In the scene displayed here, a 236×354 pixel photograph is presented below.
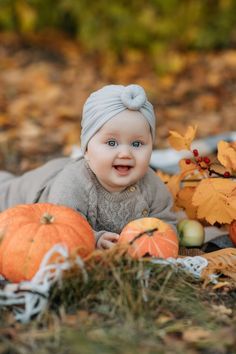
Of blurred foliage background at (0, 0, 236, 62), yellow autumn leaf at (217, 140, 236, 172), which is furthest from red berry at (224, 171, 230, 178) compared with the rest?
blurred foliage background at (0, 0, 236, 62)

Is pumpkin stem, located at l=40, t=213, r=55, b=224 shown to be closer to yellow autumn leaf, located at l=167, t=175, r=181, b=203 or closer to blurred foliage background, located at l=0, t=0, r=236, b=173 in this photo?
yellow autumn leaf, located at l=167, t=175, r=181, b=203

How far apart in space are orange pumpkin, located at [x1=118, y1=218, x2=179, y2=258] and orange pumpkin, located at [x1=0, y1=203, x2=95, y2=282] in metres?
0.15

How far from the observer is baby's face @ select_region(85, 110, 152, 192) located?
8.80 feet

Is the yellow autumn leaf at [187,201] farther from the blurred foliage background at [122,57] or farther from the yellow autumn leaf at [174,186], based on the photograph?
the blurred foliage background at [122,57]

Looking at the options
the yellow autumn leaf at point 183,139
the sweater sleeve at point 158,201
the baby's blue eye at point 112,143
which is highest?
the yellow autumn leaf at point 183,139

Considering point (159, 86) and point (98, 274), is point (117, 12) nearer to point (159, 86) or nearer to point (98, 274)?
point (159, 86)

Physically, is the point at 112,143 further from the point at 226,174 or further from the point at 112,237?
the point at 226,174

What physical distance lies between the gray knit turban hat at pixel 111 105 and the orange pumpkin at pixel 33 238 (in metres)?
0.42

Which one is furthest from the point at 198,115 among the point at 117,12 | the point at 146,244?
the point at 146,244

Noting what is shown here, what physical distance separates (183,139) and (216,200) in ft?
1.21

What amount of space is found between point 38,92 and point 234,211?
3800 millimetres

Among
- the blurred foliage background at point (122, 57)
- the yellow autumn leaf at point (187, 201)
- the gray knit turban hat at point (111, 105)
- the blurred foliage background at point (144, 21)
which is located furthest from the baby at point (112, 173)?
the blurred foliage background at point (144, 21)

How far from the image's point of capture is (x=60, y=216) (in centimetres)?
252

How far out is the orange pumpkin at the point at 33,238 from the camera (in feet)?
7.77
